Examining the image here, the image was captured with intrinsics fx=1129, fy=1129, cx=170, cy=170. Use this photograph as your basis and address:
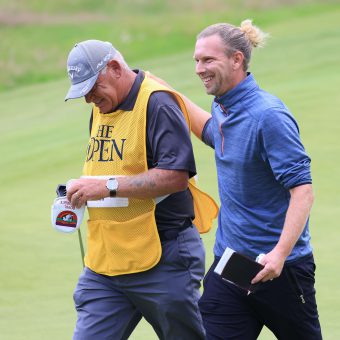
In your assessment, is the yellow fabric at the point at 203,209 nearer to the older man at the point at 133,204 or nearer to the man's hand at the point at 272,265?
the older man at the point at 133,204

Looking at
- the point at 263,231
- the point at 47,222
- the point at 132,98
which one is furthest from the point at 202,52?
the point at 47,222

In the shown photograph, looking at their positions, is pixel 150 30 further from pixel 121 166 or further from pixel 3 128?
pixel 121 166

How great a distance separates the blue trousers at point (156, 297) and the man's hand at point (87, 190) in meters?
0.43

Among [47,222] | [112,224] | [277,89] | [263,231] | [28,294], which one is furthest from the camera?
[277,89]

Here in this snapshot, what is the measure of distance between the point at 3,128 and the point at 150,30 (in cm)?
1116

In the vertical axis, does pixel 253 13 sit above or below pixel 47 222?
above

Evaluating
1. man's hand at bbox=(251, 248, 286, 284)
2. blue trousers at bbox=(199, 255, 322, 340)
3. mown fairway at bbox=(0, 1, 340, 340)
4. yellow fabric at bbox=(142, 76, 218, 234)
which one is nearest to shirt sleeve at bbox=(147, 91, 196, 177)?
yellow fabric at bbox=(142, 76, 218, 234)

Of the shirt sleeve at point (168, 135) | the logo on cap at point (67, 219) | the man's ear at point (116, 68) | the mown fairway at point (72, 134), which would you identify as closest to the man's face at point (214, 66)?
the shirt sleeve at point (168, 135)

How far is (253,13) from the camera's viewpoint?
1134 inches

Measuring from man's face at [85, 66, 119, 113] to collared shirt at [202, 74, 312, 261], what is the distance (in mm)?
498

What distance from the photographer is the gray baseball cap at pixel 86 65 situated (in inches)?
205

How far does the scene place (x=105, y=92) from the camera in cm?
526

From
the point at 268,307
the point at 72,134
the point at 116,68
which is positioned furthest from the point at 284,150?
the point at 72,134

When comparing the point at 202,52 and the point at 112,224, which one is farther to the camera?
the point at 112,224
